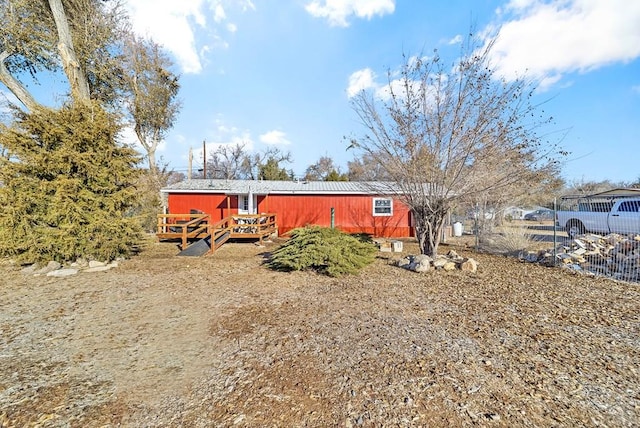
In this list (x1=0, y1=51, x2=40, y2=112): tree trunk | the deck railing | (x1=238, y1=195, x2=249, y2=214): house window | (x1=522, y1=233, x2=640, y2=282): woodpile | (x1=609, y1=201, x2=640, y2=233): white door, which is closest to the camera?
(x1=522, y1=233, x2=640, y2=282): woodpile

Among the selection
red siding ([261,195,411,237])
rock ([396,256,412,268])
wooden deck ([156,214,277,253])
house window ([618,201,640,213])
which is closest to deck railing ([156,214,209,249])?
wooden deck ([156,214,277,253])

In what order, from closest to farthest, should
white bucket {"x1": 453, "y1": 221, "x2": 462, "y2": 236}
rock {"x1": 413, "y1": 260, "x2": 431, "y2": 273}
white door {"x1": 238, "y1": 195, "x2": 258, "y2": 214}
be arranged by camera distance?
rock {"x1": 413, "y1": 260, "x2": 431, "y2": 273} < white bucket {"x1": 453, "y1": 221, "x2": 462, "y2": 236} < white door {"x1": 238, "y1": 195, "x2": 258, "y2": 214}

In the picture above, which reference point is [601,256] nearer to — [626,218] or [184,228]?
[626,218]

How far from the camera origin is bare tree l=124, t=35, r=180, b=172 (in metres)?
16.5

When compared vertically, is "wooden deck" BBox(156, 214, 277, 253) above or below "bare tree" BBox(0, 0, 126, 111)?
below

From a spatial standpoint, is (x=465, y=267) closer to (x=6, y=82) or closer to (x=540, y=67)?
(x=540, y=67)

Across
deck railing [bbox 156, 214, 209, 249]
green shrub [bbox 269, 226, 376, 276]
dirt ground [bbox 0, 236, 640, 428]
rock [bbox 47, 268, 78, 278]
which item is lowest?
dirt ground [bbox 0, 236, 640, 428]

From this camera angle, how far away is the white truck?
7.41m

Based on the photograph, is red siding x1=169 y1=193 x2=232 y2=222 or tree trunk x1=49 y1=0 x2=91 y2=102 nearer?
tree trunk x1=49 y1=0 x2=91 y2=102

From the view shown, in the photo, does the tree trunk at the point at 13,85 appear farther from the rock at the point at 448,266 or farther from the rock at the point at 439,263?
the rock at the point at 448,266

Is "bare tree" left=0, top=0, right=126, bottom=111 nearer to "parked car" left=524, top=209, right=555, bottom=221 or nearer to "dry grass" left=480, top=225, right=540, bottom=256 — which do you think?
"dry grass" left=480, top=225, right=540, bottom=256

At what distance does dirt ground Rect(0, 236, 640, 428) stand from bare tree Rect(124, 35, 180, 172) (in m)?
14.7

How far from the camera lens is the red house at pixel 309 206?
13.5 metres

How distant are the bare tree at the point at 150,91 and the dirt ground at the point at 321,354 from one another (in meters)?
14.7
